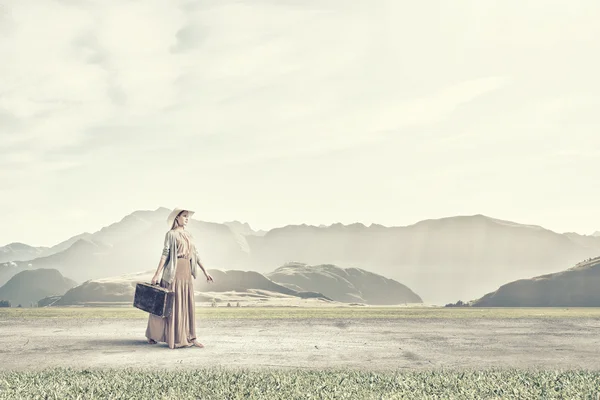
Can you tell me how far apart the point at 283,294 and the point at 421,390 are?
6508 inches

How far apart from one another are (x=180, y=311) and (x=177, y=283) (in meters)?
0.61

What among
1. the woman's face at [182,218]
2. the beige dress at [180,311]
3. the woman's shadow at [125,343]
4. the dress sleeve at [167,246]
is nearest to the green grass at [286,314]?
the woman's shadow at [125,343]

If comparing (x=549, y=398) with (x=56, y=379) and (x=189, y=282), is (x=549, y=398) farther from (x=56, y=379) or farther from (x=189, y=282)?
(x=189, y=282)

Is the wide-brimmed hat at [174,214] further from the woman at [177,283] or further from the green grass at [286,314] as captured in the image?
the green grass at [286,314]

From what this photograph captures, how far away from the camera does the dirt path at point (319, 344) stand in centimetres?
1048

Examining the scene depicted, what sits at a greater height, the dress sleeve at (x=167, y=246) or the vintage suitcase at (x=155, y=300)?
the dress sleeve at (x=167, y=246)

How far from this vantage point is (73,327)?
1670 cm

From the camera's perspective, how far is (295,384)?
25.8 feet

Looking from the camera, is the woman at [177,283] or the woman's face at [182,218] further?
the woman's face at [182,218]

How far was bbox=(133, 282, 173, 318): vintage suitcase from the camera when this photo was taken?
1203 centimetres

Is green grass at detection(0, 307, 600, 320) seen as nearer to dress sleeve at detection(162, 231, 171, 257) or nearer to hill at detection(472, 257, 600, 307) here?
dress sleeve at detection(162, 231, 171, 257)

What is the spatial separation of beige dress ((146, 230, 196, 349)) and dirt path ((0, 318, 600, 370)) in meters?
0.33

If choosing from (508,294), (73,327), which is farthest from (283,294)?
(73,327)

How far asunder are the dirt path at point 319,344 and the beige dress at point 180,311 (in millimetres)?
327
